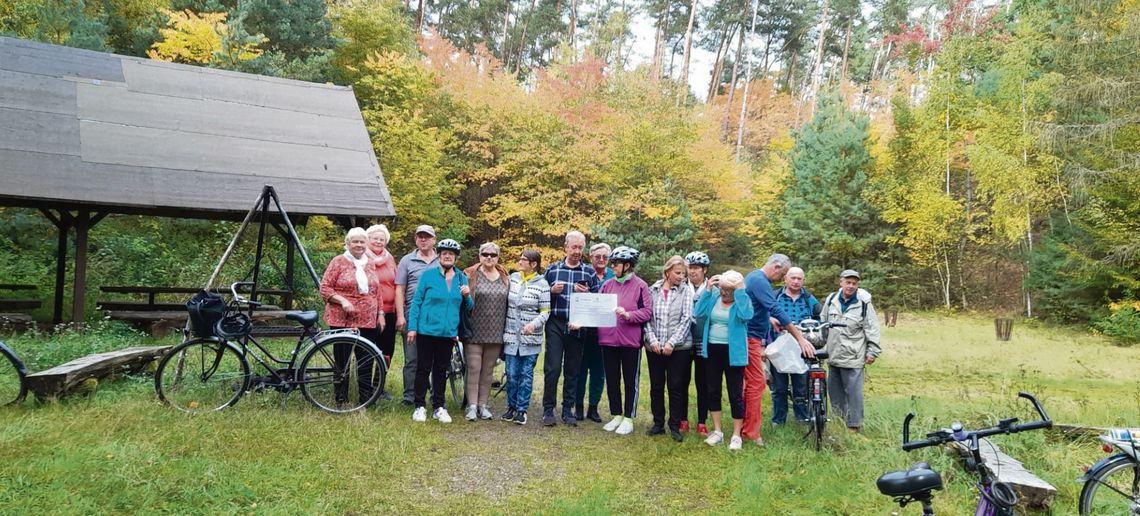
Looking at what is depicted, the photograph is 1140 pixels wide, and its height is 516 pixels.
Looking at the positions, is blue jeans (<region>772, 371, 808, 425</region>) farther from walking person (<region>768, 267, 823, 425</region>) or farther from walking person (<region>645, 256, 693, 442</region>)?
walking person (<region>645, 256, 693, 442</region>)

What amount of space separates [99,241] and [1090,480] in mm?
15344

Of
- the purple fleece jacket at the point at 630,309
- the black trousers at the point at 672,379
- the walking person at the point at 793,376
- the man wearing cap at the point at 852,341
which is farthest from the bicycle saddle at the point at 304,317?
the man wearing cap at the point at 852,341

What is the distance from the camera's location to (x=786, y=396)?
244 inches

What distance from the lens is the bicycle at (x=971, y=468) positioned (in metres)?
2.07

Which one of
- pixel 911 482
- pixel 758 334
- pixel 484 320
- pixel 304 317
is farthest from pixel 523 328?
pixel 911 482

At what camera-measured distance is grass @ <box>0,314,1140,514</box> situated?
3.74 m

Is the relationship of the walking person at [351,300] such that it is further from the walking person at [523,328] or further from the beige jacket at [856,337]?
the beige jacket at [856,337]

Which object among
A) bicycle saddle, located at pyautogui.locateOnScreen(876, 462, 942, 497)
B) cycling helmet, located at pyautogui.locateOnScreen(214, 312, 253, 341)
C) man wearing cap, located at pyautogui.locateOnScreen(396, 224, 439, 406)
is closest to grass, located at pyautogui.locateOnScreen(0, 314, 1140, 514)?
cycling helmet, located at pyautogui.locateOnScreen(214, 312, 253, 341)

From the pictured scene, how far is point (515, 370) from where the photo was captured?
5.93 metres

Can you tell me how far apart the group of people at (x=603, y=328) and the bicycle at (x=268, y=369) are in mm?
102

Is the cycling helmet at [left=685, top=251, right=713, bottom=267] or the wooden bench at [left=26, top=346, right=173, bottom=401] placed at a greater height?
the cycling helmet at [left=685, top=251, right=713, bottom=267]

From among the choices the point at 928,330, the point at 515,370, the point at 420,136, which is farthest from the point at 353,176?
the point at 928,330

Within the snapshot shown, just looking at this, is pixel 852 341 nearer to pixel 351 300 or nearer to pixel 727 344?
pixel 727 344

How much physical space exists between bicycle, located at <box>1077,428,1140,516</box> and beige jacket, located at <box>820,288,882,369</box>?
6.38 ft
